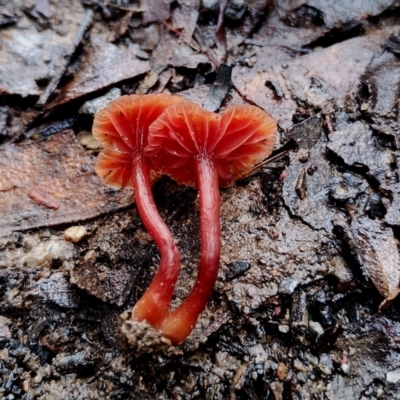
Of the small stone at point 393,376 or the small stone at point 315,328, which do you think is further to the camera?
the small stone at point 315,328

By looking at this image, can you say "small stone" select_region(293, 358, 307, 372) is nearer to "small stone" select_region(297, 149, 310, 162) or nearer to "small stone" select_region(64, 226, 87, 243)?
"small stone" select_region(297, 149, 310, 162)

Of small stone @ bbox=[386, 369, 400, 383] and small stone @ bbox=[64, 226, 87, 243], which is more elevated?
small stone @ bbox=[386, 369, 400, 383]

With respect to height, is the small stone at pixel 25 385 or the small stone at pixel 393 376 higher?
the small stone at pixel 393 376

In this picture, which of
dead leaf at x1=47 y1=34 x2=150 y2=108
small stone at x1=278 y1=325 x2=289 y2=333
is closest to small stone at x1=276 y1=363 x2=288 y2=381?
small stone at x1=278 y1=325 x2=289 y2=333

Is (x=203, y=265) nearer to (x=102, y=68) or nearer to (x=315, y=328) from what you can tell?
Answer: (x=315, y=328)

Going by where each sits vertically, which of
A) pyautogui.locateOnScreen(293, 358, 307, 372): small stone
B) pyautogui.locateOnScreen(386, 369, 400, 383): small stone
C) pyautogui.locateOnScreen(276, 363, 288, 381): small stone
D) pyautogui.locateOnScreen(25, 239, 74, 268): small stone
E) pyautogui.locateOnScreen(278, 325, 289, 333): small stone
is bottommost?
pyautogui.locateOnScreen(25, 239, 74, 268): small stone

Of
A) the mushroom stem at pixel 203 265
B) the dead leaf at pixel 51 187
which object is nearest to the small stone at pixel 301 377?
the mushroom stem at pixel 203 265

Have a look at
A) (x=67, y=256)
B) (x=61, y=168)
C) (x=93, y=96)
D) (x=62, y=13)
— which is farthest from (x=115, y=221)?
(x=62, y=13)

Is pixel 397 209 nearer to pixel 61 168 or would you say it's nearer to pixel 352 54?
pixel 352 54

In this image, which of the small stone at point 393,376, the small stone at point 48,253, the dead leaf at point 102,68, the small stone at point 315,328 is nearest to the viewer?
the small stone at point 393,376

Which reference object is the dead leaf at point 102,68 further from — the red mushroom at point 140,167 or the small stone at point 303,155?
the small stone at point 303,155
